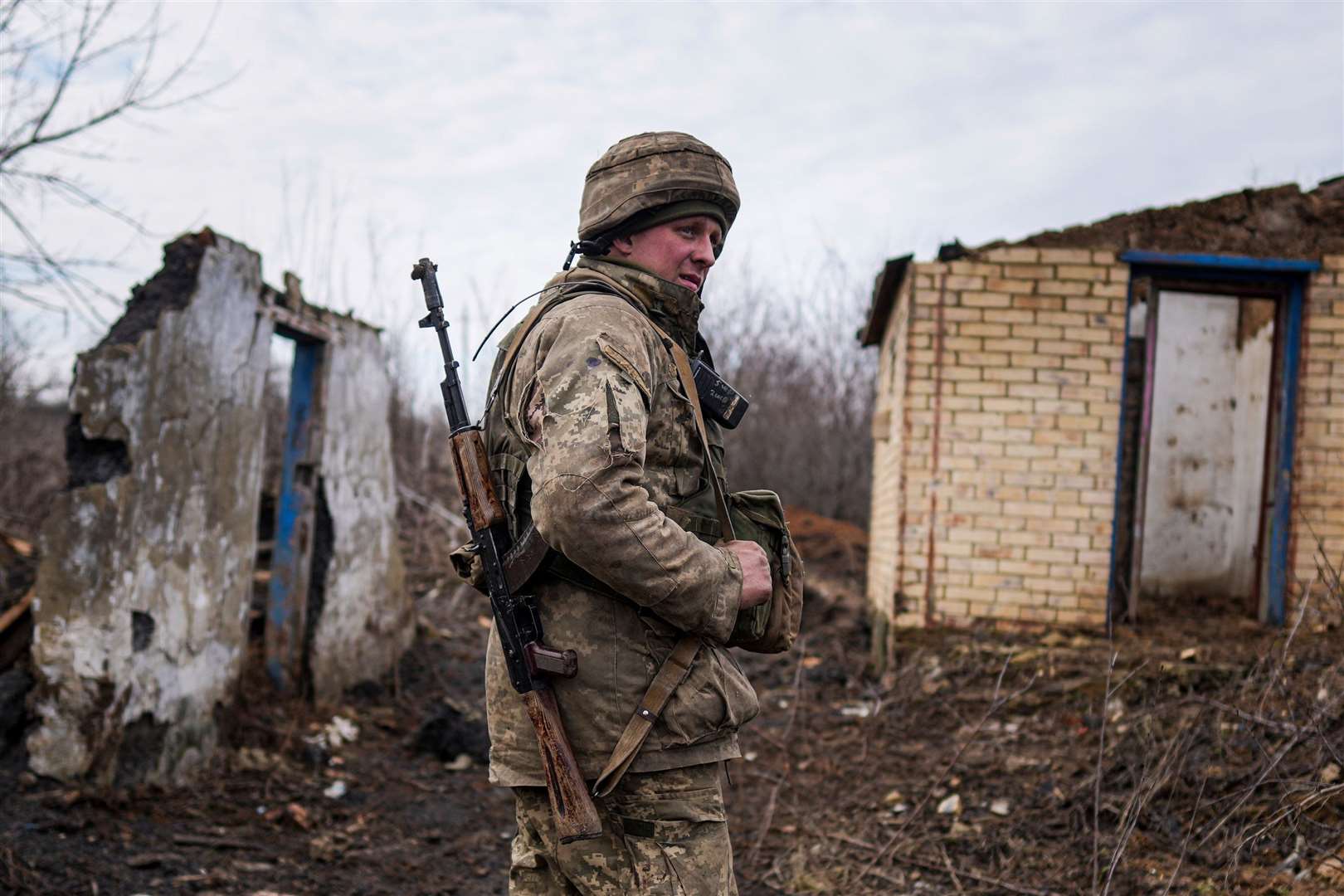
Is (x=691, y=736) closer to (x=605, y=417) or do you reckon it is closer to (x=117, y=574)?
(x=605, y=417)

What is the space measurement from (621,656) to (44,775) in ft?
11.4

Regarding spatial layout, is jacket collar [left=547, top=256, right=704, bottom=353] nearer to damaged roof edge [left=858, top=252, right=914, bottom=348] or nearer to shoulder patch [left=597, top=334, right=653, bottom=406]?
shoulder patch [left=597, top=334, right=653, bottom=406]

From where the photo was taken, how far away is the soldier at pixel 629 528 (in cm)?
180

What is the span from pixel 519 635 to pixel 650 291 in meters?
0.73

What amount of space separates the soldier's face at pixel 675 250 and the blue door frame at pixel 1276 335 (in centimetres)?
471

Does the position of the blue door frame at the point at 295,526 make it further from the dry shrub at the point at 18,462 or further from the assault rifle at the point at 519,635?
the assault rifle at the point at 519,635

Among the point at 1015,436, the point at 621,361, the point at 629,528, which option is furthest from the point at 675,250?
the point at 1015,436

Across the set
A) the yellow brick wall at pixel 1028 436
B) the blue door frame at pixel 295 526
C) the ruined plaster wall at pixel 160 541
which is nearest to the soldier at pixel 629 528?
the ruined plaster wall at pixel 160 541

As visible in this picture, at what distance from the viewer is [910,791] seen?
4750mm

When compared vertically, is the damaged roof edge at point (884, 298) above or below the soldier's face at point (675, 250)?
above

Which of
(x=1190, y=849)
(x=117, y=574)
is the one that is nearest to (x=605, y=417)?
(x=1190, y=849)

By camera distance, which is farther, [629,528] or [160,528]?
[160,528]

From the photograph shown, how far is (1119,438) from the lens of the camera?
612 cm

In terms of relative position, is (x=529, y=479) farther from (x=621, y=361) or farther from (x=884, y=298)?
(x=884, y=298)
